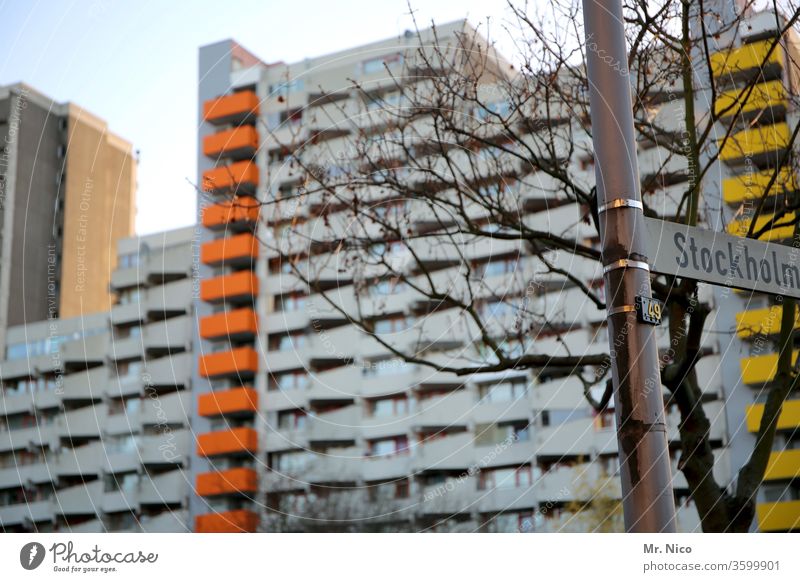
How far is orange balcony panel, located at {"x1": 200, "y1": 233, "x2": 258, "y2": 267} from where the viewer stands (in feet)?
135

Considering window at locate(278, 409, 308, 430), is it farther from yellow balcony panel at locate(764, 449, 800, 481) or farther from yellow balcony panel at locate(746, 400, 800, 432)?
yellow balcony panel at locate(746, 400, 800, 432)

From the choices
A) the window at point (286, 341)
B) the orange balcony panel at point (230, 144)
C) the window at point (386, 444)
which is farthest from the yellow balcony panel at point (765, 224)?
the window at point (286, 341)

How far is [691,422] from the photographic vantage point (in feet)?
20.0

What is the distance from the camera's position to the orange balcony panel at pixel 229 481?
4009cm

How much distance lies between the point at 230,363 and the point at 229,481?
16.7 feet

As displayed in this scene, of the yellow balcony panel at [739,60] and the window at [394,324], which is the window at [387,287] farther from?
the yellow balcony panel at [739,60]

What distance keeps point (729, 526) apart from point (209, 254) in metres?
38.6

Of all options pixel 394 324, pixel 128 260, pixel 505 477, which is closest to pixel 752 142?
pixel 505 477

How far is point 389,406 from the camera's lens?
42531mm

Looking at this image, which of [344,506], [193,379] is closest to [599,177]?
[344,506]

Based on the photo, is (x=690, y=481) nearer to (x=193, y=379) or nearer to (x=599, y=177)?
(x=599, y=177)

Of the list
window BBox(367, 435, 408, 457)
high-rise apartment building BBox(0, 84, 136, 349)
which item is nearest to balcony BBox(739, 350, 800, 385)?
high-rise apartment building BBox(0, 84, 136, 349)
